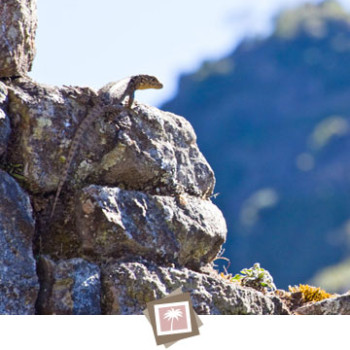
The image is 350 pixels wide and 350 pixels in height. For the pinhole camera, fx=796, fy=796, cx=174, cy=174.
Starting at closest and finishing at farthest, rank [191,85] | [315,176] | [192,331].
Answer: [192,331], [315,176], [191,85]

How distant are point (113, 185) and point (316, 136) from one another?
6036 inches

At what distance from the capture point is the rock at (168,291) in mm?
6242

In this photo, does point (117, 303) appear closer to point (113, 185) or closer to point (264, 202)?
point (113, 185)

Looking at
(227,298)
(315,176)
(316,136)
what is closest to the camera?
(227,298)

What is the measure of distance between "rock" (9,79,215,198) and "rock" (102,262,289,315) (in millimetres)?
832

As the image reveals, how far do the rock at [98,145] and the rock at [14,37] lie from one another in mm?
181

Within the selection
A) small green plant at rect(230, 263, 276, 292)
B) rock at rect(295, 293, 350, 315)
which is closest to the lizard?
small green plant at rect(230, 263, 276, 292)

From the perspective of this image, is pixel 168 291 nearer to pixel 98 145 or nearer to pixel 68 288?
pixel 68 288

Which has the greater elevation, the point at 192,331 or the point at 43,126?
the point at 43,126

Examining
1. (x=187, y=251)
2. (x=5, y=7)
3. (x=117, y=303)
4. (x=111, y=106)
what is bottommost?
(x=117, y=303)

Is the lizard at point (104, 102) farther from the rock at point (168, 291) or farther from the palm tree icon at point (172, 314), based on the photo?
the palm tree icon at point (172, 314)

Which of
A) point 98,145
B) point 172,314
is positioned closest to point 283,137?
point 98,145

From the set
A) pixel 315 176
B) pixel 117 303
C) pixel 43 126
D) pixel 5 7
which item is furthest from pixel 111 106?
pixel 315 176

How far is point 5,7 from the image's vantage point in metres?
6.83
